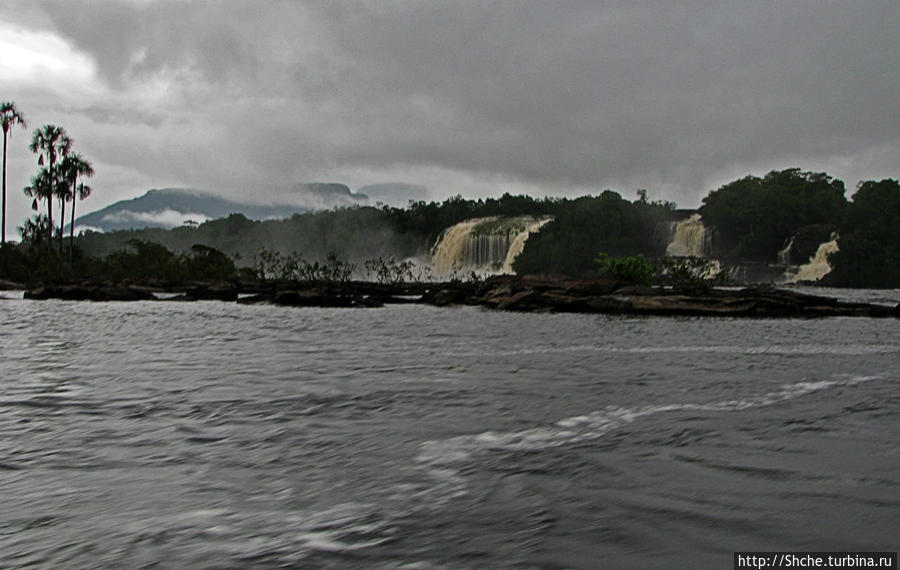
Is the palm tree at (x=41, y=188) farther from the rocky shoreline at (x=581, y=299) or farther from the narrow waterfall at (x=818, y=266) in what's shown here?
the narrow waterfall at (x=818, y=266)

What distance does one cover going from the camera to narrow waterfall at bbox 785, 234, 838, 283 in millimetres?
91188

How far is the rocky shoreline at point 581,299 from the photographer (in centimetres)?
3412

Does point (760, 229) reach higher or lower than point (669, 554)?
higher

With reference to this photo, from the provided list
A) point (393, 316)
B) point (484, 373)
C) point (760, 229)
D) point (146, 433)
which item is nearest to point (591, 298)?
point (393, 316)

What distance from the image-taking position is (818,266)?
92.7 metres

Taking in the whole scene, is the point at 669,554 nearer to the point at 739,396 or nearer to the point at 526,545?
the point at 526,545

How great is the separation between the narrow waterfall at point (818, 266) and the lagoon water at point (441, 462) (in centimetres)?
8639

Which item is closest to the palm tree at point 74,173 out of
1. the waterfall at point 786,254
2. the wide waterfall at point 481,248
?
the wide waterfall at point 481,248

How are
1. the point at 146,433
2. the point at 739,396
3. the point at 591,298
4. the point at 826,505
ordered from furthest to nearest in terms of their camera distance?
the point at 591,298
the point at 739,396
the point at 146,433
the point at 826,505

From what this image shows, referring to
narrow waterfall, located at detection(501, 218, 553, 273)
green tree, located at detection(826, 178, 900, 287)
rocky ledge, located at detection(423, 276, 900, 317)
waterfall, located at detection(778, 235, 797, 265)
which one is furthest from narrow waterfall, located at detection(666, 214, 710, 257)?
rocky ledge, located at detection(423, 276, 900, 317)

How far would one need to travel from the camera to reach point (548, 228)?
125875mm

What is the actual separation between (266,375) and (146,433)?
5016 millimetres

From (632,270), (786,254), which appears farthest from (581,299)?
(786,254)

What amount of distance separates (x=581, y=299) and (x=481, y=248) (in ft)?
242
